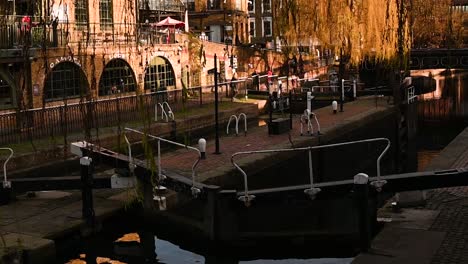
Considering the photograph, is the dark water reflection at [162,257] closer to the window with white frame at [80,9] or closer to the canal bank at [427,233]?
the canal bank at [427,233]

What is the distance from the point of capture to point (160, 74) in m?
42.1

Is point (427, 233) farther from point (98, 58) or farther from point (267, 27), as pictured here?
point (267, 27)

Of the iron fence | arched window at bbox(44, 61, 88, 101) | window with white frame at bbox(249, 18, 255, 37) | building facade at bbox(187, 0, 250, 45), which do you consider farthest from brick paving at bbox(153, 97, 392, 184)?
window with white frame at bbox(249, 18, 255, 37)

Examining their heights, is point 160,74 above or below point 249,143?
above

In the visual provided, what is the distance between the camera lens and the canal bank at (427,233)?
38.6 ft

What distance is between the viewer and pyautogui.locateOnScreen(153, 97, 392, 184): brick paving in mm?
18875

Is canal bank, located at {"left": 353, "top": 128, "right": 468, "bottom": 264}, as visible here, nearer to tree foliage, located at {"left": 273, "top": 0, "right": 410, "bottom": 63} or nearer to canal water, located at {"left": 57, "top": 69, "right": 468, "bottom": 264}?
canal water, located at {"left": 57, "top": 69, "right": 468, "bottom": 264}

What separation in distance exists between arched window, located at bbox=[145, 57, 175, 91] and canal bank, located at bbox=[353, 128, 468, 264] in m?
26.7

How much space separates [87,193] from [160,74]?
27837 mm

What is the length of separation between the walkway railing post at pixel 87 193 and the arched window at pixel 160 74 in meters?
25.6

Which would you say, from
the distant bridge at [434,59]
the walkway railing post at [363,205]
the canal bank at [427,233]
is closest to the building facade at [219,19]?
the distant bridge at [434,59]

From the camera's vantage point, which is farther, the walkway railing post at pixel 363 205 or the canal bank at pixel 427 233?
the walkway railing post at pixel 363 205

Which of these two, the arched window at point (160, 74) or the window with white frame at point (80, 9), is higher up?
the window with white frame at point (80, 9)

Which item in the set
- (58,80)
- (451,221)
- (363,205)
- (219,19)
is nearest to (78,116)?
(58,80)
